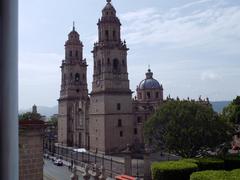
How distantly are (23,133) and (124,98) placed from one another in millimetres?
46630

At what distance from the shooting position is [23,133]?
1077 centimetres

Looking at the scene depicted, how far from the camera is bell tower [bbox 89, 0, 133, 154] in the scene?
183 ft

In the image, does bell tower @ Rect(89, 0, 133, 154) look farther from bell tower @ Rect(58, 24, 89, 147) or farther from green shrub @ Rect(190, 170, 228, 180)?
green shrub @ Rect(190, 170, 228, 180)

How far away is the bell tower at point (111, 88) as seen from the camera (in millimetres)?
55719

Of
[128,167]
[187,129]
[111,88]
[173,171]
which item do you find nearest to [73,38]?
[111,88]

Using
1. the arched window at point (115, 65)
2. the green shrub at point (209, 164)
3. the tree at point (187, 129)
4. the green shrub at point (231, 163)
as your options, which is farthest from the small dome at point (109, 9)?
the green shrub at point (209, 164)

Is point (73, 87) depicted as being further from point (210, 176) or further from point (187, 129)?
point (210, 176)

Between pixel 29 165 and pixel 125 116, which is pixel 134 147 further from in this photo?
pixel 29 165

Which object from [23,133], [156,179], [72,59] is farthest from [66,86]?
[23,133]

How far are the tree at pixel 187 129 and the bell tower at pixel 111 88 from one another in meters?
17.6

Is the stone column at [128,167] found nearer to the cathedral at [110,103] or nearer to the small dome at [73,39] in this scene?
the cathedral at [110,103]

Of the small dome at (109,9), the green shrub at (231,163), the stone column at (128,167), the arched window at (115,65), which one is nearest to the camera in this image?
the green shrub at (231,163)

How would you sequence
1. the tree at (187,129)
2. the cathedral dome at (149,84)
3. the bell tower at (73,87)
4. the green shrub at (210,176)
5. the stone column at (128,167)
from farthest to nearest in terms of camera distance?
the cathedral dome at (149,84) → the bell tower at (73,87) → the tree at (187,129) → the stone column at (128,167) → the green shrub at (210,176)

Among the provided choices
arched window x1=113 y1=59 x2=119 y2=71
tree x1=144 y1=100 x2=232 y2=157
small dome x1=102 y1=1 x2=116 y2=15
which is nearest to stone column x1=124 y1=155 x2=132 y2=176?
tree x1=144 y1=100 x2=232 y2=157
